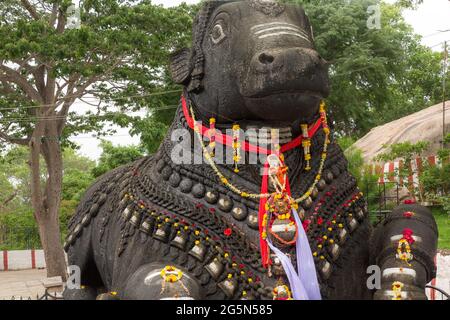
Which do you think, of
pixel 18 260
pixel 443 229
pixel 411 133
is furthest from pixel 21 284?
pixel 411 133

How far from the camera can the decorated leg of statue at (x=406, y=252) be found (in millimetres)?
2424

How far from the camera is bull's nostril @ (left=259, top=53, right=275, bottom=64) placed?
2359 mm

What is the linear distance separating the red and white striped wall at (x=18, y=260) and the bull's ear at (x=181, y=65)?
19861 millimetres

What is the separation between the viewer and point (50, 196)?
46.3ft

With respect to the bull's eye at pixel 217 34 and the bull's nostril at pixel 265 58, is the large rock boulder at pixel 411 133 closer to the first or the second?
the bull's eye at pixel 217 34

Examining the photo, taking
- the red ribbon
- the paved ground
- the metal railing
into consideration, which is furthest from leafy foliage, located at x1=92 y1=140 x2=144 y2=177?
the red ribbon

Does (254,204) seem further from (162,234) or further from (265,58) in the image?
(265,58)

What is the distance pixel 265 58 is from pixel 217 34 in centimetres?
43

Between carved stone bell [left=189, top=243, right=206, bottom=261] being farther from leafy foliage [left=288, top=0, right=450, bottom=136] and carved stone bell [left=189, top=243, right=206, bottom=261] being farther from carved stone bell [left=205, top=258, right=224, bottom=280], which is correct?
leafy foliage [left=288, top=0, right=450, bottom=136]

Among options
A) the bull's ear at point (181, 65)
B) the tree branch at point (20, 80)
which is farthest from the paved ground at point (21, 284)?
the bull's ear at point (181, 65)

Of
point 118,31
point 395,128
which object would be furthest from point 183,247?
point 395,128

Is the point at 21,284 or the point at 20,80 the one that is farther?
the point at 21,284

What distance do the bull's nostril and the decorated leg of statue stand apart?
97cm
